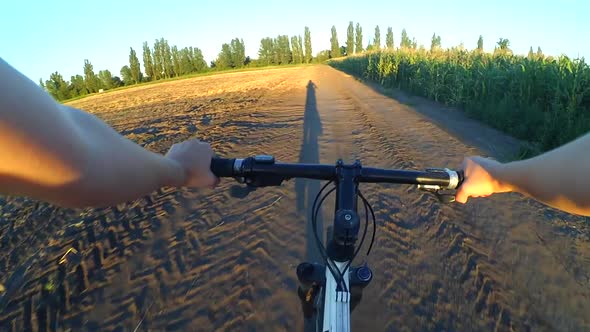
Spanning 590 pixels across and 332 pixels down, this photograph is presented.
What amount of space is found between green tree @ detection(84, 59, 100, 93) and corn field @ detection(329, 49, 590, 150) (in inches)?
2270

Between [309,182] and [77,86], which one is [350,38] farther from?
[309,182]

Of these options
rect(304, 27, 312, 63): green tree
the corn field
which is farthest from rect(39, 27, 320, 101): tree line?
the corn field

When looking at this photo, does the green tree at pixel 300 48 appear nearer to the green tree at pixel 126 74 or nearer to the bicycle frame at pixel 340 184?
the green tree at pixel 126 74

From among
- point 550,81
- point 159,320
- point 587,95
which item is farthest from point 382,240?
point 550,81

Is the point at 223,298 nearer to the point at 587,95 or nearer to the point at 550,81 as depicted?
the point at 587,95

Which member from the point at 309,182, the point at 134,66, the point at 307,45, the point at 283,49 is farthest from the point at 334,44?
the point at 309,182

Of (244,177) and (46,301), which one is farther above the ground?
(244,177)

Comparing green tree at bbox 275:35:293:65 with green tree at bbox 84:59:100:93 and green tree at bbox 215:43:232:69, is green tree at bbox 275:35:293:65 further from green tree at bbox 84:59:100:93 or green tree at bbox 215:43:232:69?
green tree at bbox 84:59:100:93

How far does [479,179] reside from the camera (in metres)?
1.49

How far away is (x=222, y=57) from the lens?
81.4 m

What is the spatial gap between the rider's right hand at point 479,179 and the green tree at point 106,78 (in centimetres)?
6861

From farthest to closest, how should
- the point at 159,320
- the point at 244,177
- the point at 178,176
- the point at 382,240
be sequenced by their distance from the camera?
the point at 382,240
the point at 159,320
the point at 244,177
the point at 178,176

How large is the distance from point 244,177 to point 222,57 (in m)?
84.3

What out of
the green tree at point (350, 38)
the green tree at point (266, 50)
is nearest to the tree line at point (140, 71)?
the green tree at point (266, 50)
